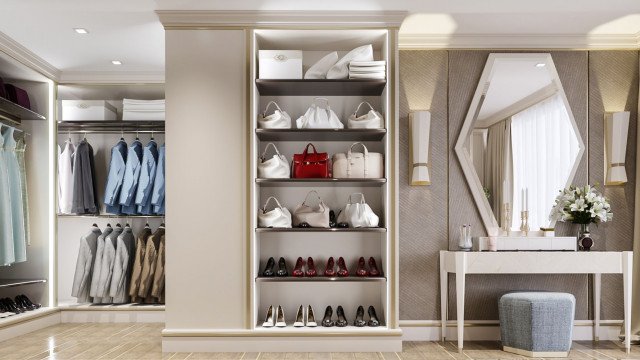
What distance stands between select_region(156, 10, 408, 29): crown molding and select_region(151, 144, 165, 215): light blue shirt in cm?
170

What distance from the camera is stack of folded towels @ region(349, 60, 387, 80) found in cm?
418

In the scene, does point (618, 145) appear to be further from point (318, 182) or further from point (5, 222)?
point (5, 222)

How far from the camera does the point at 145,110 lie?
581 cm

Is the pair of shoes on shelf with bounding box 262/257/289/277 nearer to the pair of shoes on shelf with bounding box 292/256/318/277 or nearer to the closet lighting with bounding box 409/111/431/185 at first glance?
the pair of shoes on shelf with bounding box 292/256/318/277

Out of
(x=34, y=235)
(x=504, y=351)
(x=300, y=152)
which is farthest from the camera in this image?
(x=34, y=235)

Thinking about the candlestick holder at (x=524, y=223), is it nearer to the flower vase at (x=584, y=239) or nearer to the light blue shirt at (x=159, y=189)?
the flower vase at (x=584, y=239)

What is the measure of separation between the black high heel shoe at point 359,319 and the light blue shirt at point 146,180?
8.04 ft

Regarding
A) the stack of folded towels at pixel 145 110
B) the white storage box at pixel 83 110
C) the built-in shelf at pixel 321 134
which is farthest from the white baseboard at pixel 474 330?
the white storage box at pixel 83 110

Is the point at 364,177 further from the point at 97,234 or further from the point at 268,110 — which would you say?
the point at 97,234

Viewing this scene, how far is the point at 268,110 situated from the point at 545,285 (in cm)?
265

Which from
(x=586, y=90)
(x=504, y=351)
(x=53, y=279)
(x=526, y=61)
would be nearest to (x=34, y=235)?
(x=53, y=279)

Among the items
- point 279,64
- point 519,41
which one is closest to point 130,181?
point 279,64

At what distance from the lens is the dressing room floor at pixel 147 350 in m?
3.97

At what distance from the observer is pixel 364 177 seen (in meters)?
A: 4.20
